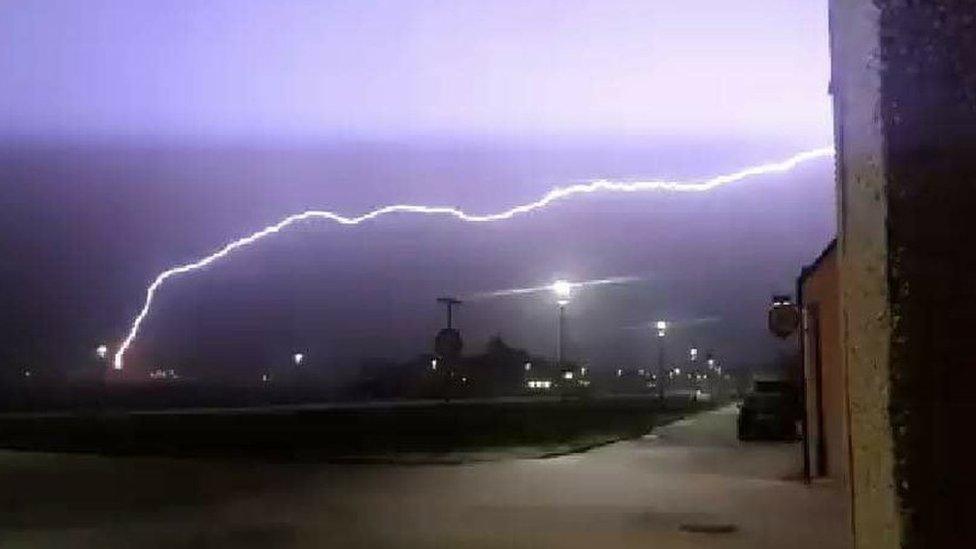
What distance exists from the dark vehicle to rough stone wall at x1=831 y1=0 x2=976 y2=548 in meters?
36.1

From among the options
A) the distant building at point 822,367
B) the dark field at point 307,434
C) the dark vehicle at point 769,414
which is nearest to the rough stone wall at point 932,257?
the distant building at point 822,367

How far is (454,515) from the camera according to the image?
15.8 metres

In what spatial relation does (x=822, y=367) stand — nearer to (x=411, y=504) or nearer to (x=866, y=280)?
(x=411, y=504)

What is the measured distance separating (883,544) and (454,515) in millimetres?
12680

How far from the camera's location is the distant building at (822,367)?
19.5m

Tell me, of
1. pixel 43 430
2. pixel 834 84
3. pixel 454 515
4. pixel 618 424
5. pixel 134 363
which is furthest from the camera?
pixel 134 363

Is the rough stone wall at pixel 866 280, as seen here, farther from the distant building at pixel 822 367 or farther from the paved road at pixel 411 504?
the distant building at pixel 822 367

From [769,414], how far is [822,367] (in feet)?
61.0

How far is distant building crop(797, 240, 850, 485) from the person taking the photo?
19.5 metres

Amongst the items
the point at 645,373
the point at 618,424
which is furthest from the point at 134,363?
the point at 645,373

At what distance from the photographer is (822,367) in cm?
2141

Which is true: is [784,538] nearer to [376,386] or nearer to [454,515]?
[454,515]

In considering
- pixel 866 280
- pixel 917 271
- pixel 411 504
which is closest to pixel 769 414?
pixel 411 504

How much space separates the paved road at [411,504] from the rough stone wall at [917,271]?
9654mm
